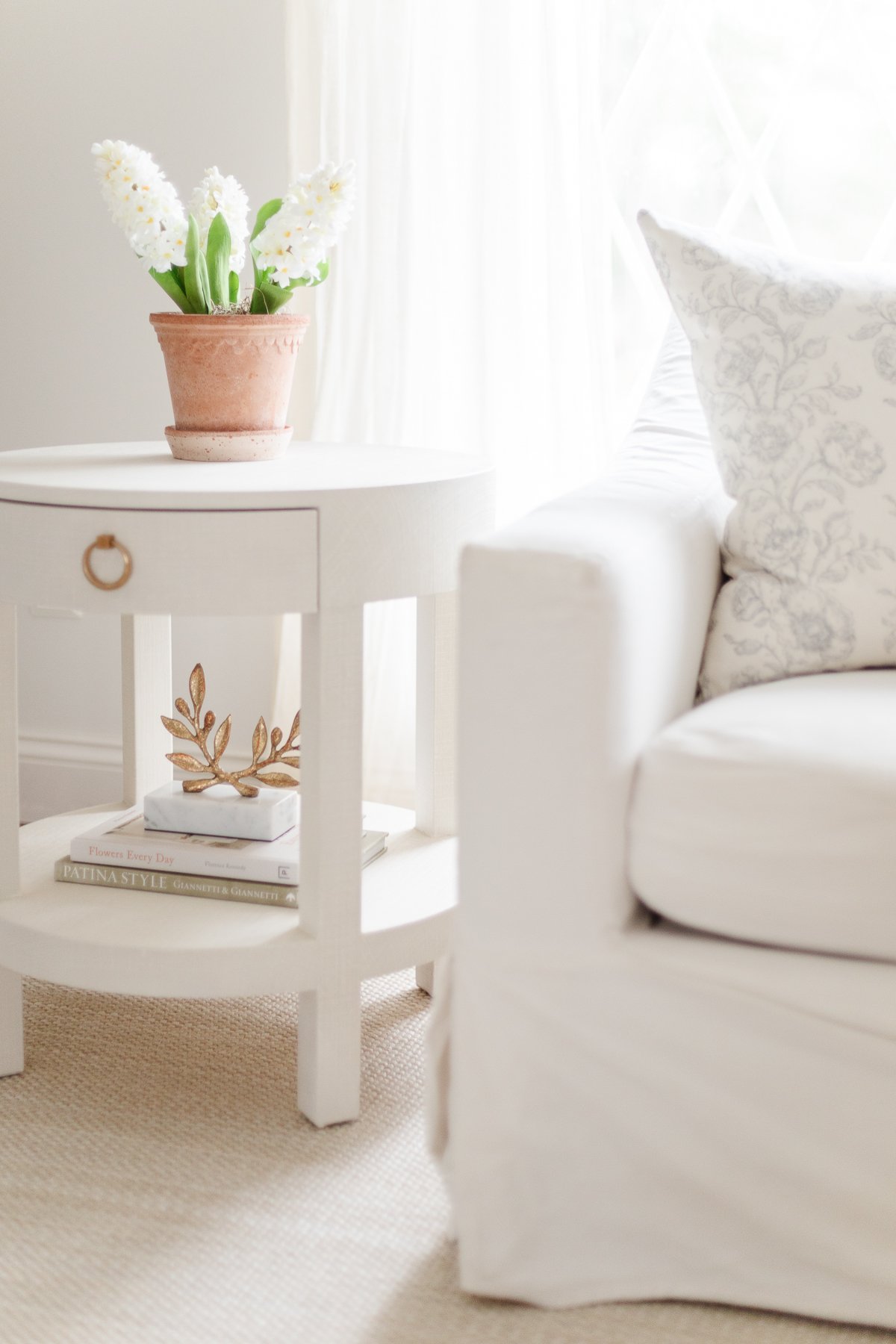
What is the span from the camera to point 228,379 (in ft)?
4.34

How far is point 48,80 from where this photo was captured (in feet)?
6.37

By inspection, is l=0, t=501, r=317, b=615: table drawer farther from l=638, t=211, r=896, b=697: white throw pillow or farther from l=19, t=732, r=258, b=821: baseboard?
l=19, t=732, r=258, b=821: baseboard

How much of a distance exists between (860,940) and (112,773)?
137 cm

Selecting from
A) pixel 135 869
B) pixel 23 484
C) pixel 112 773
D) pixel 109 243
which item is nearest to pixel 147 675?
pixel 135 869

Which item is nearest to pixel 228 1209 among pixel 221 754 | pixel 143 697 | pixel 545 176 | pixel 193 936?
pixel 193 936

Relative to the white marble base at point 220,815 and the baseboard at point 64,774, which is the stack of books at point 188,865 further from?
the baseboard at point 64,774

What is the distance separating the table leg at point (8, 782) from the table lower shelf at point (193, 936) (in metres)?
0.03

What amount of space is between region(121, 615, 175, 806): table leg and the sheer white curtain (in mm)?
424

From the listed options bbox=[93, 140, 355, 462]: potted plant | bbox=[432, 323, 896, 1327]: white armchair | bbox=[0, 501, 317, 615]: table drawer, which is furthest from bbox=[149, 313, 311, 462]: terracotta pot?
bbox=[432, 323, 896, 1327]: white armchair

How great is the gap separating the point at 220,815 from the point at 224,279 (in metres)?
0.50

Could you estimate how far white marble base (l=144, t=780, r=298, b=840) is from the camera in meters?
1.36

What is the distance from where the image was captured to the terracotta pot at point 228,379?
51.4 inches

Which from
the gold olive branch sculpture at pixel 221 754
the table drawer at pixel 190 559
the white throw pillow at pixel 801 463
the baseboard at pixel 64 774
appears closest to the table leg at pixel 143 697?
the gold olive branch sculpture at pixel 221 754

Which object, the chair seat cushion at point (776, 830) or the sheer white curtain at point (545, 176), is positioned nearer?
the chair seat cushion at point (776, 830)
